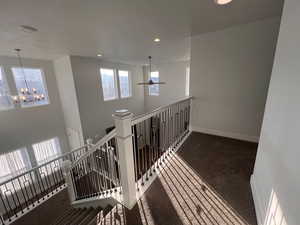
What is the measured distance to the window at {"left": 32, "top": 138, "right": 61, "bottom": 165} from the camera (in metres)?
5.06

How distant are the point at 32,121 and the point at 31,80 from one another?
5.20 ft

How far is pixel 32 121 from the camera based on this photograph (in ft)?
15.9

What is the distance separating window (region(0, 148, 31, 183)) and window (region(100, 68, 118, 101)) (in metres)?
3.73

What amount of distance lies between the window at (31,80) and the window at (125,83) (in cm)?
326

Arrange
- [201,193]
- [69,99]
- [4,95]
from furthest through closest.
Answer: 1. [69,99]
2. [4,95]
3. [201,193]

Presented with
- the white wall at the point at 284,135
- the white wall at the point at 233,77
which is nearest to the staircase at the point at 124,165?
the white wall at the point at 233,77

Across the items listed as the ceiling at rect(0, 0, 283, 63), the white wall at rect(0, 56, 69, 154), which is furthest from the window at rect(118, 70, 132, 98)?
the ceiling at rect(0, 0, 283, 63)

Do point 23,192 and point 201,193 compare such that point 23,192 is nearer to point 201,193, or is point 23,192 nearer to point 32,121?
point 32,121

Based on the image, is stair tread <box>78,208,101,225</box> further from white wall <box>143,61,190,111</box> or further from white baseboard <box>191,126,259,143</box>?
white wall <box>143,61,190,111</box>

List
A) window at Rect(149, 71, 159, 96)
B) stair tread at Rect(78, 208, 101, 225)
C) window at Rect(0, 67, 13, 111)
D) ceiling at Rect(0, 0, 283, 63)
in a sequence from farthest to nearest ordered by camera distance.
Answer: window at Rect(149, 71, 159, 96) < window at Rect(0, 67, 13, 111) < stair tread at Rect(78, 208, 101, 225) < ceiling at Rect(0, 0, 283, 63)

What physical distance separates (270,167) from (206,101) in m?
2.11

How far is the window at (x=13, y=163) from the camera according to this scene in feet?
14.1

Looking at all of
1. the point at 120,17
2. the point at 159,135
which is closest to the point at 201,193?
the point at 159,135

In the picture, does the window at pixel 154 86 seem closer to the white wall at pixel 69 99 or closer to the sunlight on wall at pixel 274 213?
the white wall at pixel 69 99
